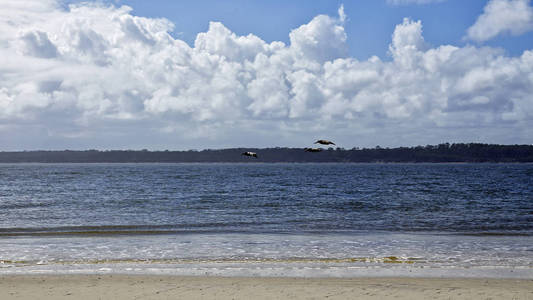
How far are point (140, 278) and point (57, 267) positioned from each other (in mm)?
3580

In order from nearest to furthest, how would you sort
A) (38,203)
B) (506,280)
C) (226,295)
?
(226,295) < (506,280) < (38,203)

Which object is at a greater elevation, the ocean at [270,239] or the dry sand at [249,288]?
the dry sand at [249,288]

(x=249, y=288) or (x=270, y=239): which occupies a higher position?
(x=249, y=288)

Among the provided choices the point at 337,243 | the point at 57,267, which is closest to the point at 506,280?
the point at 337,243

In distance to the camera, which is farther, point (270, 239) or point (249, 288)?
point (270, 239)

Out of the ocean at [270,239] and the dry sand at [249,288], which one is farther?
the ocean at [270,239]

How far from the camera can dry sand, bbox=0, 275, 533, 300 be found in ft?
38.7

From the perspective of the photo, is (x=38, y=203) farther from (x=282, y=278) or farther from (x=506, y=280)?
(x=506, y=280)

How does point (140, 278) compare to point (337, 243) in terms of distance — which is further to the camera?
point (337, 243)

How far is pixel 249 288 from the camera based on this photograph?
12.5 m

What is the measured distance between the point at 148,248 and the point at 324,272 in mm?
8020

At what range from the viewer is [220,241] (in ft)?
68.8

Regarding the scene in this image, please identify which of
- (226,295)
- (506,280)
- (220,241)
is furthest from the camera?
(220,241)

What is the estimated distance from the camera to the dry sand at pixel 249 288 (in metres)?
11.8
